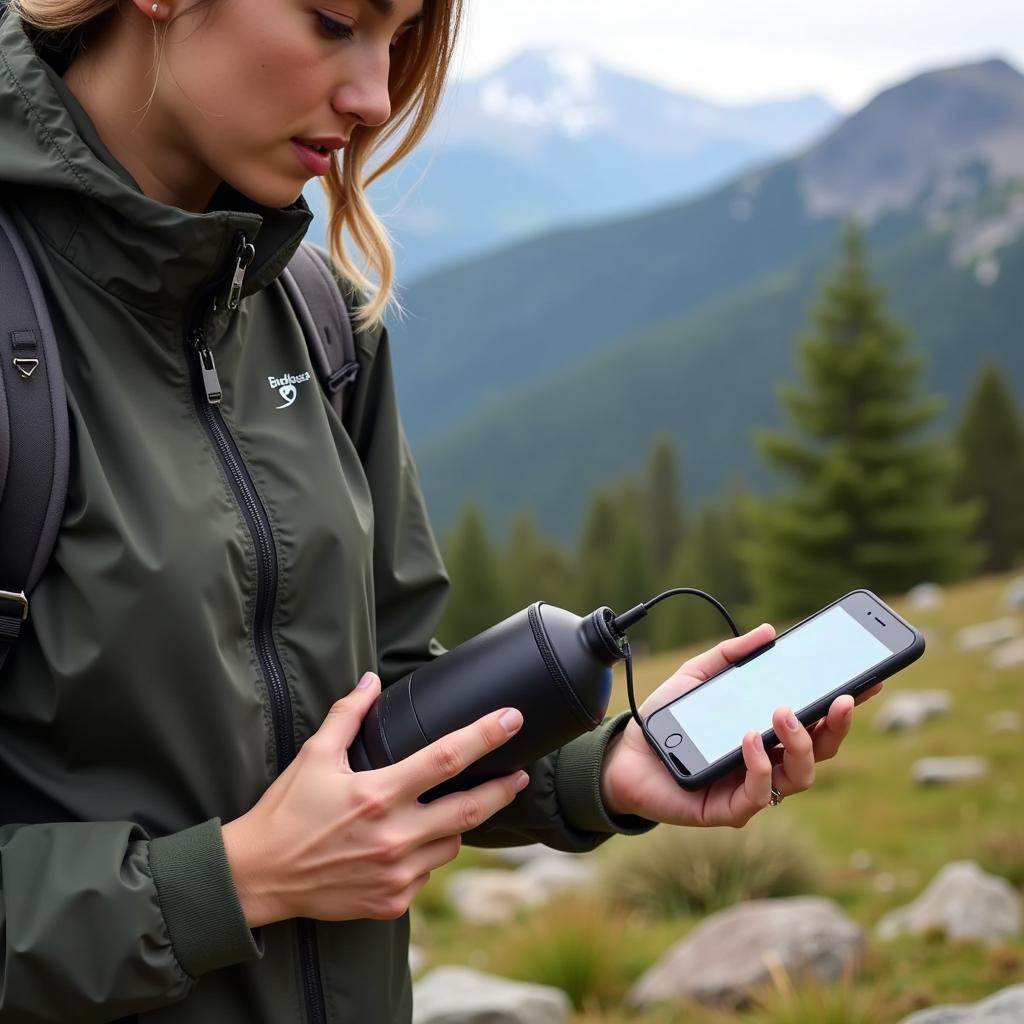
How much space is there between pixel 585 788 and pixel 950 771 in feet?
25.3

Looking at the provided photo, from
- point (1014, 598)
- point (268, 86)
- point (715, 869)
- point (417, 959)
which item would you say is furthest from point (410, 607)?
point (1014, 598)

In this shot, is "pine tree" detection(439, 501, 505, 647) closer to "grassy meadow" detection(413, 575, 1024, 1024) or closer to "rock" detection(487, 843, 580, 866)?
"grassy meadow" detection(413, 575, 1024, 1024)

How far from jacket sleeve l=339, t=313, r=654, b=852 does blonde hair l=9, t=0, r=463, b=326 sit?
11 cm

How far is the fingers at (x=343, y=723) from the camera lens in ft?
5.73

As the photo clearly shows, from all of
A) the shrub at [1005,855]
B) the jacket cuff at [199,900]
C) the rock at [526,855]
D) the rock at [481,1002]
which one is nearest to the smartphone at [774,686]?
the jacket cuff at [199,900]

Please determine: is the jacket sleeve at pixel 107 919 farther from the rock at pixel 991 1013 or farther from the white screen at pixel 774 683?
the rock at pixel 991 1013

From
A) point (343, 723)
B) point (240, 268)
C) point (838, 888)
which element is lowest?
point (838, 888)

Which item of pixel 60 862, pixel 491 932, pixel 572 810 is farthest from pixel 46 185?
pixel 491 932

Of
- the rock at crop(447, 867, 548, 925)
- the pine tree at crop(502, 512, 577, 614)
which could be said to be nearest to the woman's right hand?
the rock at crop(447, 867, 548, 925)

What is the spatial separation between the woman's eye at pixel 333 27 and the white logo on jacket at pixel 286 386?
50 cm

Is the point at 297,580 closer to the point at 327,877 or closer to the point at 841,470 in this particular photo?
the point at 327,877

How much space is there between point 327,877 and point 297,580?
41cm

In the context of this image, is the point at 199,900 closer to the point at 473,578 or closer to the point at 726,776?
the point at 726,776

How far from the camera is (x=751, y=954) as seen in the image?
5242mm
